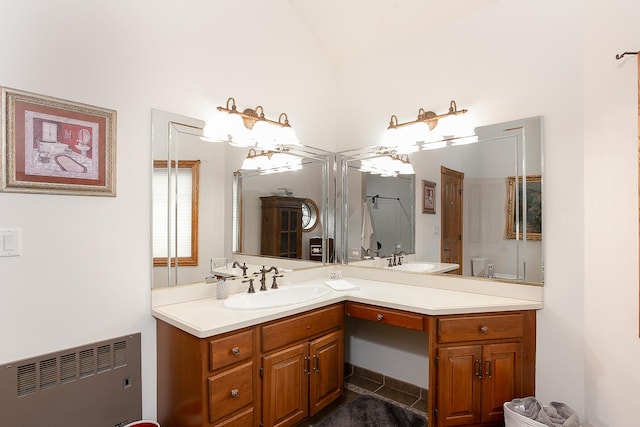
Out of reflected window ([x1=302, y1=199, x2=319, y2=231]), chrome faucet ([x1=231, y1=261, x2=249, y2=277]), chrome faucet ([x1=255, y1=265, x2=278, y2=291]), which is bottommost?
chrome faucet ([x1=255, y1=265, x2=278, y2=291])

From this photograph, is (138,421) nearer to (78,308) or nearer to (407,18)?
(78,308)

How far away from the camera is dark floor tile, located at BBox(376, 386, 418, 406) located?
2426 mm

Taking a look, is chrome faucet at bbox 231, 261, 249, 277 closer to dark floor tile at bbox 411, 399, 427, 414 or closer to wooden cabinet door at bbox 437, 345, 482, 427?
wooden cabinet door at bbox 437, 345, 482, 427

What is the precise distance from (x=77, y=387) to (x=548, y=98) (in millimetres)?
2950

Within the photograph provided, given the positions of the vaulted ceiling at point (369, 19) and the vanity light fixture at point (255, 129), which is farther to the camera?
the vaulted ceiling at point (369, 19)

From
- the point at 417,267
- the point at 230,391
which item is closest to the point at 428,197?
the point at 417,267

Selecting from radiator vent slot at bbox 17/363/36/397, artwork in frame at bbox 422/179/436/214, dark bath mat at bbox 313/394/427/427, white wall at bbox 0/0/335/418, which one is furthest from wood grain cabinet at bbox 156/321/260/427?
artwork in frame at bbox 422/179/436/214

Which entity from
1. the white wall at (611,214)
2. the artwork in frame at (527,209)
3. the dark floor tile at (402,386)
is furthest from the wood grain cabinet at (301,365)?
the white wall at (611,214)

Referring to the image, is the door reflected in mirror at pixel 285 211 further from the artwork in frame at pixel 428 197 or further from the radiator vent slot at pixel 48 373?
the radiator vent slot at pixel 48 373

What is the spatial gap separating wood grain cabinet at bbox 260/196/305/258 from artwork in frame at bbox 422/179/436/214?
0.96 meters

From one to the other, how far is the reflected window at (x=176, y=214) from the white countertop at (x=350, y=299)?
0.29m

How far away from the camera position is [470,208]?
228 centimetres

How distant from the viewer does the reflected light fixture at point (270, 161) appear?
7.82 feet

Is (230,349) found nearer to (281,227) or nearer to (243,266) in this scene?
(243,266)
